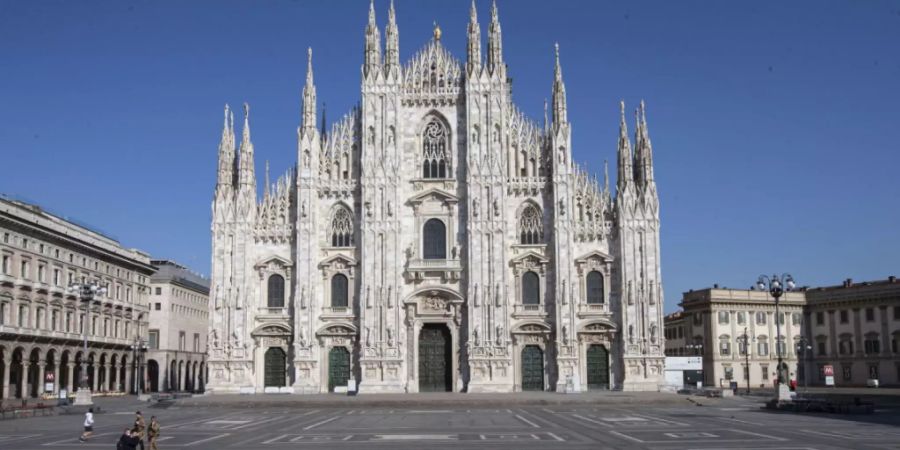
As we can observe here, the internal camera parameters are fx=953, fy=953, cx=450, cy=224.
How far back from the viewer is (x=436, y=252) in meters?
67.2

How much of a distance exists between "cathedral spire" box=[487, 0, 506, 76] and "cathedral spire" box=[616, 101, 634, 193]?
933cm

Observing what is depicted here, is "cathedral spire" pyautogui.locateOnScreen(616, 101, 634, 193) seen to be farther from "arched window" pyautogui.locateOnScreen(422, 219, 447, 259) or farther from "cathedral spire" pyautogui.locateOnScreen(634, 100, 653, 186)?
"arched window" pyautogui.locateOnScreen(422, 219, 447, 259)

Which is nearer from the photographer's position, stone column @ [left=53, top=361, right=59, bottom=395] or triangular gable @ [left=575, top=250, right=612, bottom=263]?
triangular gable @ [left=575, top=250, right=612, bottom=263]

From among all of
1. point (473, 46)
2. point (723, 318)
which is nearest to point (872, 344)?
point (723, 318)

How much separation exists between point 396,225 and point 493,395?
1393 centimetres

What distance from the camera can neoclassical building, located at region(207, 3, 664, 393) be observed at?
6512cm

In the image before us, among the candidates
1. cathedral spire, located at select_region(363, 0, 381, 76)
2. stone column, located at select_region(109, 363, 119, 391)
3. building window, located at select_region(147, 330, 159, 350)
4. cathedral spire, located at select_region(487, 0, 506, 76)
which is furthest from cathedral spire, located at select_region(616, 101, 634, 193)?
building window, located at select_region(147, 330, 159, 350)

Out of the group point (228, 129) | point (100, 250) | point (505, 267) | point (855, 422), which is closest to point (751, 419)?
point (855, 422)

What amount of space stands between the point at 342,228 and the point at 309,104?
9.13 m

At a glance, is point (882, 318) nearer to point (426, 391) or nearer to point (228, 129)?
point (426, 391)

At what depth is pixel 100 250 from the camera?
85000mm

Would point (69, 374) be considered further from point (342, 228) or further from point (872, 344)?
point (872, 344)

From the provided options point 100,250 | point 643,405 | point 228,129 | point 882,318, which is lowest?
point 643,405

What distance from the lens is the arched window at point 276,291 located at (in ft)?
221
